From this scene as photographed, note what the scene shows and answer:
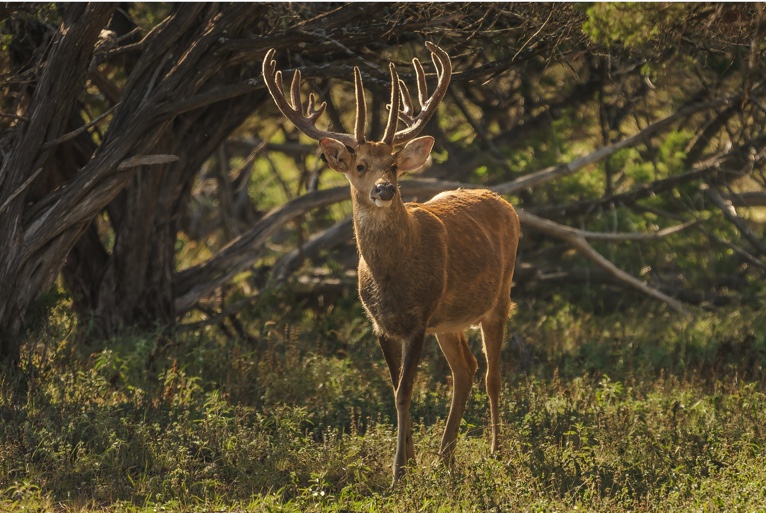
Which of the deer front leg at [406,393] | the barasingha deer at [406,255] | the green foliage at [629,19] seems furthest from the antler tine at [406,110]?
the deer front leg at [406,393]

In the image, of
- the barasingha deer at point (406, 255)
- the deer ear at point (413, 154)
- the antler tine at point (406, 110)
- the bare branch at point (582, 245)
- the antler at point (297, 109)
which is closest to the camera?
the barasingha deer at point (406, 255)

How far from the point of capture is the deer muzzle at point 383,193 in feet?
21.4

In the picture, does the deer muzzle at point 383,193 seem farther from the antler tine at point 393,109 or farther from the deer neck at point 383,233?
the antler tine at point 393,109

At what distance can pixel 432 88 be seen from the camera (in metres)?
9.91

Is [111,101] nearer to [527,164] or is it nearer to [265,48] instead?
[265,48]

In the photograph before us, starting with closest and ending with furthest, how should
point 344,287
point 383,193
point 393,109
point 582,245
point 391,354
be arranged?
point 383,193
point 393,109
point 391,354
point 582,245
point 344,287

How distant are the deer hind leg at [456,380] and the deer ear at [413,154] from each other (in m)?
1.33

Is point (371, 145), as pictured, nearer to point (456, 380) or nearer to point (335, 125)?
point (456, 380)

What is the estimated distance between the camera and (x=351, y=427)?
750 cm

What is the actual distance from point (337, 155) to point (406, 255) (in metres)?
0.76

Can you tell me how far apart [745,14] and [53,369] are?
5723 mm

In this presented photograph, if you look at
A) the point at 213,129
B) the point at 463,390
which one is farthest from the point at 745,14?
the point at 213,129

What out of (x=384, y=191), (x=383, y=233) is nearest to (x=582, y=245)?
(x=383, y=233)

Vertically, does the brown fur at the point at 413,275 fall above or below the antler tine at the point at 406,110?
below
